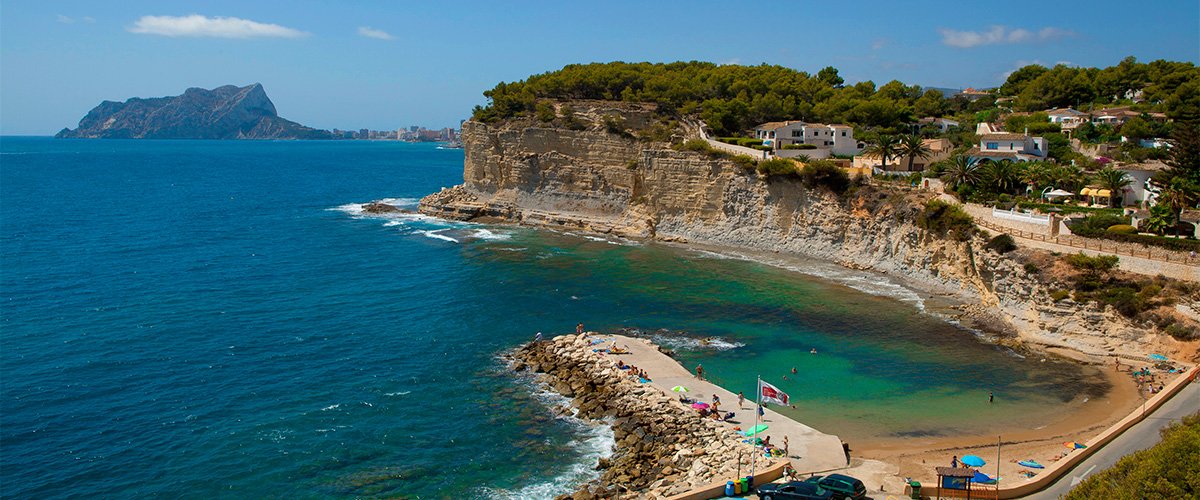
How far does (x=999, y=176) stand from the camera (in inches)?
2169

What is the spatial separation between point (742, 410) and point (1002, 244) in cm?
2405

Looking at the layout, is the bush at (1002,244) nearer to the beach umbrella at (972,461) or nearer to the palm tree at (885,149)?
the palm tree at (885,149)

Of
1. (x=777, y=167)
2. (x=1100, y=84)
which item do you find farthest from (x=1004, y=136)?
(x=1100, y=84)

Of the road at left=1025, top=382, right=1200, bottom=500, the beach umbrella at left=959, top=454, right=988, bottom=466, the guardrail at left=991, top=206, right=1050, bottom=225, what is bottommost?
the beach umbrella at left=959, top=454, right=988, bottom=466

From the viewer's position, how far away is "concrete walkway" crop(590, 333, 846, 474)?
26.5m

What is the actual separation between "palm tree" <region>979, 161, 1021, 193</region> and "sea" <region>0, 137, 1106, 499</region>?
33.9 feet

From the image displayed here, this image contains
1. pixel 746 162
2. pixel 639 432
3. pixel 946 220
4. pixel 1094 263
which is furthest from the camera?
pixel 746 162

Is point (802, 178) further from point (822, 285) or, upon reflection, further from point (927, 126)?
point (927, 126)

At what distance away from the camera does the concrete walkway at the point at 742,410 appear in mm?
26484

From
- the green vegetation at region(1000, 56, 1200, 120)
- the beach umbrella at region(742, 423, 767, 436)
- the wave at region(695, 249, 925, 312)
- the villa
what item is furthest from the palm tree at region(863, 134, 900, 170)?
the beach umbrella at region(742, 423, 767, 436)

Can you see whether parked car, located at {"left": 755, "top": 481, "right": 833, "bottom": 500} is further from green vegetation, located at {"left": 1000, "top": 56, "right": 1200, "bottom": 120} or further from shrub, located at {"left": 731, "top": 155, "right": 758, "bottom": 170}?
green vegetation, located at {"left": 1000, "top": 56, "right": 1200, "bottom": 120}

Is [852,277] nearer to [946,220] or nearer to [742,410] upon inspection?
[946,220]

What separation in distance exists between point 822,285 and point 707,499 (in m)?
32.8

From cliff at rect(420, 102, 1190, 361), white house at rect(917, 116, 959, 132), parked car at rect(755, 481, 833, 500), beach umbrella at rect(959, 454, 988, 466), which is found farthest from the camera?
white house at rect(917, 116, 959, 132)
